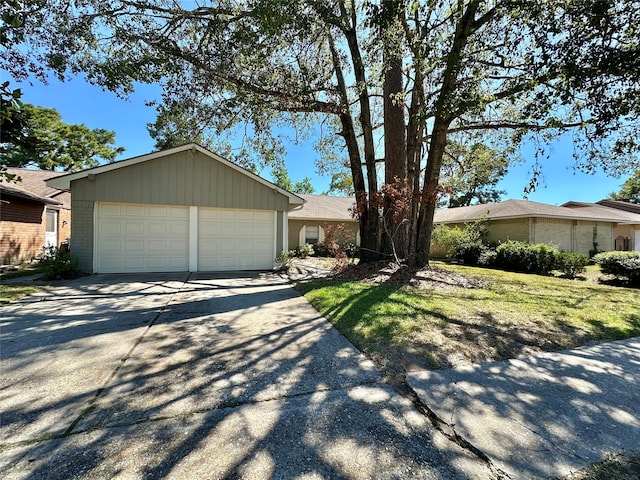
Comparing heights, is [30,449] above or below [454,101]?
below

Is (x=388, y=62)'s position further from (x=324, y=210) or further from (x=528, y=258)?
(x=324, y=210)

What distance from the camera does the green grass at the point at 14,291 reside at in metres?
5.75

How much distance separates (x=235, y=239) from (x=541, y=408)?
372 inches

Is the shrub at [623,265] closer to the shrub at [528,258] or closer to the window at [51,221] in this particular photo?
the shrub at [528,258]

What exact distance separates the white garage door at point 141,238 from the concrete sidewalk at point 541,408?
8887 mm

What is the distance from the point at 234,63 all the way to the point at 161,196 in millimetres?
4589

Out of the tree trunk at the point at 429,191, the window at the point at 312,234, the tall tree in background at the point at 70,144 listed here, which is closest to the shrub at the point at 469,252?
the tree trunk at the point at 429,191

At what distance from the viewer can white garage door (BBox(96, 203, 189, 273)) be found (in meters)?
9.06

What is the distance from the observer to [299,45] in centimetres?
838

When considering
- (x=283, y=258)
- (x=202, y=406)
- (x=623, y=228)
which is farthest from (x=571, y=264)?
(x=202, y=406)

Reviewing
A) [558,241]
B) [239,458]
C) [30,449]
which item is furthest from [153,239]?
[558,241]

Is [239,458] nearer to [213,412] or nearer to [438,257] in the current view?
[213,412]

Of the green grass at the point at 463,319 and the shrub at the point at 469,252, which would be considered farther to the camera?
the shrub at the point at 469,252

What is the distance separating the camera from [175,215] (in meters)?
9.77
